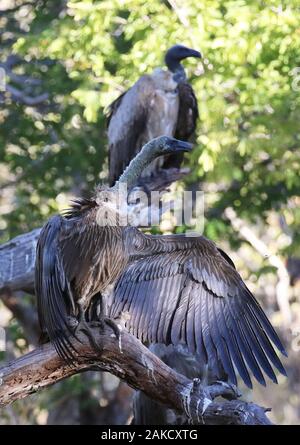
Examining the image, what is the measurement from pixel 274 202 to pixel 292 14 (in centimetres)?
354

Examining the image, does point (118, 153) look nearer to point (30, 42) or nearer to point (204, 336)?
point (30, 42)

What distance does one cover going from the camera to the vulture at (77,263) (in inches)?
247

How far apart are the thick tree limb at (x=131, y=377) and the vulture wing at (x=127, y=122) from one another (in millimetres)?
4964

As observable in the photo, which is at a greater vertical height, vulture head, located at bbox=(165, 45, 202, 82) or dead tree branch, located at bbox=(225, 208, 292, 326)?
vulture head, located at bbox=(165, 45, 202, 82)

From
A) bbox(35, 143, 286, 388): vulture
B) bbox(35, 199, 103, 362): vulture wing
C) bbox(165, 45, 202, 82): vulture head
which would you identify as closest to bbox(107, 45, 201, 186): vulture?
bbox(165, 45, 202, 82): vulture head

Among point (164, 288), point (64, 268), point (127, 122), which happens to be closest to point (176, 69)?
point (127, 122)

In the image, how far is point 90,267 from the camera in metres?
6.68

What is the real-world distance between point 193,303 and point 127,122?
4.85m

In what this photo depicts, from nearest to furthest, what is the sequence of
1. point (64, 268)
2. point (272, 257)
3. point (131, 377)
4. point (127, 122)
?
1. point (131, 377)
2. point (64, 268)
3. point (127, 122)
4. point (272, 257)

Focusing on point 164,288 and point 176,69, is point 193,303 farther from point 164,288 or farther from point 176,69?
point 176,69

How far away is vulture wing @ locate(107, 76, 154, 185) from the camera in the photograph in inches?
450

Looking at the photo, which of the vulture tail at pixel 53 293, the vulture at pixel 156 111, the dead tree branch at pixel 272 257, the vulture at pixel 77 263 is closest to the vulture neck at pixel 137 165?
the vulture at pixel 77 263

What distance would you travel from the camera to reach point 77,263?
6676 mm

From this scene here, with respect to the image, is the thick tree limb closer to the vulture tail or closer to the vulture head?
the vulture tail
